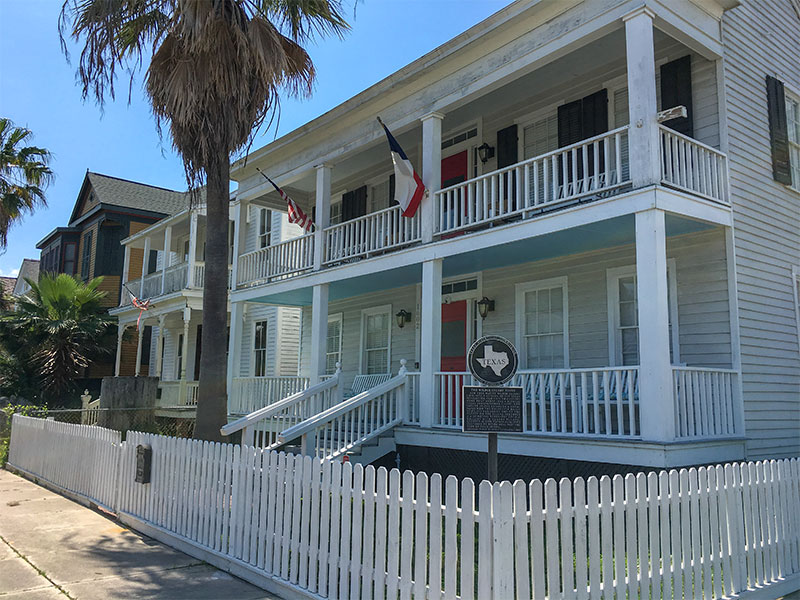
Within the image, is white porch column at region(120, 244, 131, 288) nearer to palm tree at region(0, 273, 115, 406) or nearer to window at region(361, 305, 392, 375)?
palm tree at region(0, 273, 115, 406)

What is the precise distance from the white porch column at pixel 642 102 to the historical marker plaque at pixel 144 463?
7250mm

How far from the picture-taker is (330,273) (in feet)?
45.5

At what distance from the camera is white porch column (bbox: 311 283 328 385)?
45.5 feet

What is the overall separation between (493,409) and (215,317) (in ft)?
18.4

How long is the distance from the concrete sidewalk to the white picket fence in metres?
0.31

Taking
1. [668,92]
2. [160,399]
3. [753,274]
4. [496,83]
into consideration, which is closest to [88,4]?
[496,83]

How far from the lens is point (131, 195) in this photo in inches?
1282

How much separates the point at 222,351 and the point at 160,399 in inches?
581

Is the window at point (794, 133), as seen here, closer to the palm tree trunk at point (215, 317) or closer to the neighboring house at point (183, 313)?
the palm tree trunk at point (215, 317)

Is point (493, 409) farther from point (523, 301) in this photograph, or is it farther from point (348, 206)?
point (348, 206)

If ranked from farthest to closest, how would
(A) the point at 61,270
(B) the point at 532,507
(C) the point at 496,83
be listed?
(A) the point at 61,270 → (C) the point at 496,83 → (B) the point at 532,507

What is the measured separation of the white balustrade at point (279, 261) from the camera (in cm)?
1488

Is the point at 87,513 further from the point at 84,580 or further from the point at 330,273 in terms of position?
the point at 330,273

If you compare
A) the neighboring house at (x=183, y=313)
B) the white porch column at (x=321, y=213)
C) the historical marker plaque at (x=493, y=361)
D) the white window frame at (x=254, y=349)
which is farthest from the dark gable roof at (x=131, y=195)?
the historical marker plaque at (x=493, y=361)
